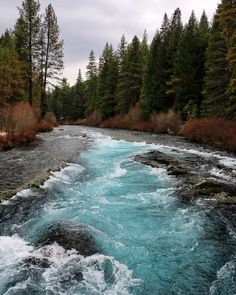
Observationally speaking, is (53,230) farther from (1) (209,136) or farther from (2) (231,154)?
(1) (209,136)

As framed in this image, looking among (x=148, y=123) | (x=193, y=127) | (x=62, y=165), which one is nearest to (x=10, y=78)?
(x=148, y=123)

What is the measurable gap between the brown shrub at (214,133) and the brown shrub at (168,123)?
16.4ft

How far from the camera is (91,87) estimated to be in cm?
7694

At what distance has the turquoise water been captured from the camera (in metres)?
6.52

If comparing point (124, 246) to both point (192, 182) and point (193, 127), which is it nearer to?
point (192, 182)

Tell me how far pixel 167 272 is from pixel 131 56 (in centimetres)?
5176

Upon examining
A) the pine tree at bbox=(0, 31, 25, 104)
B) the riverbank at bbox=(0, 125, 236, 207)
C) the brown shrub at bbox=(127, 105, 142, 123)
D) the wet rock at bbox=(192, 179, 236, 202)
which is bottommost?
the wet rock at bbox=(192, 179, 236, 202)

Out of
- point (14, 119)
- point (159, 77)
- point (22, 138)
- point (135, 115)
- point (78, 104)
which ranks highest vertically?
point (159, 77)

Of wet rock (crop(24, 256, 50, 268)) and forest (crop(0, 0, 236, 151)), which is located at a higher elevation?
forest (crop(0, 0, 236, 151))

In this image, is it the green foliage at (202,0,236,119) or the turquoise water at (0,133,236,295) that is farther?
the green foliage at (202,0,236,119)

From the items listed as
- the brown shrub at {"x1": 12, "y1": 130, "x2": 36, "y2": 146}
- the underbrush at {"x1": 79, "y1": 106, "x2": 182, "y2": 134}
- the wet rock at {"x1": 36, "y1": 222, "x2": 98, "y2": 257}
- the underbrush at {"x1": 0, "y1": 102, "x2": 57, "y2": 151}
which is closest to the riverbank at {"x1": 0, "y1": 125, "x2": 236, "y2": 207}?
the brown shrub at {"x1": 12, "y1": 130, "x2": 36, "y2": 146}

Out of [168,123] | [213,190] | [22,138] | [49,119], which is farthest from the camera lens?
[49,119]

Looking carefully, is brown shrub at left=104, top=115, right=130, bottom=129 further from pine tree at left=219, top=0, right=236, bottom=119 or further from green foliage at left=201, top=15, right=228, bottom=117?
pine tree at left=219, top=0, right=236, bottom=119

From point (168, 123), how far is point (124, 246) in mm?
30083
